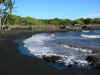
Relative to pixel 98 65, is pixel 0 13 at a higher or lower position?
higher

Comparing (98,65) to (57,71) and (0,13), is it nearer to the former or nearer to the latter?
(57,71)

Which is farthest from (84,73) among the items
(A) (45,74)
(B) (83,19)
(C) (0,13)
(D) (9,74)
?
(B) (83,19)

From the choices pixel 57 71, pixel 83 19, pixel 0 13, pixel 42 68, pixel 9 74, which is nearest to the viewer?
pixel 9 74

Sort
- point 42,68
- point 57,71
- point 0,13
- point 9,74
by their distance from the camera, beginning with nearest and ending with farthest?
point 9,74 → point 57,71 → point 42,68 → point 0,13

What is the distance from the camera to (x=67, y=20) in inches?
6417

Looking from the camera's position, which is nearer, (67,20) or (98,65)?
(98,65)

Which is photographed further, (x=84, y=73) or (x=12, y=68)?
(x=12, y=68)

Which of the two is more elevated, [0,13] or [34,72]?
[0,13]

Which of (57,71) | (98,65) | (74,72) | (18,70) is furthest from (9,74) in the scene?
(98,65)

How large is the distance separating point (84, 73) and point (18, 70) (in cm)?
330

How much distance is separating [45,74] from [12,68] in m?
1.99

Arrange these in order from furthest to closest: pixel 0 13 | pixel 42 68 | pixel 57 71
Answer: pixel 0 13 < pixel 42 68 < pixel 57 71

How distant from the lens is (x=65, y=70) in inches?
282

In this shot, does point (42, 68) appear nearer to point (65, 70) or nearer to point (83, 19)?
point (65, 70)
